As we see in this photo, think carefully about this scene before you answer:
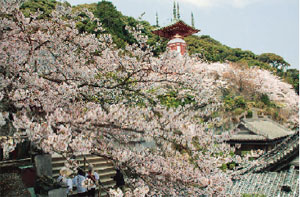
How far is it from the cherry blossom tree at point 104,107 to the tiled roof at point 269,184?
15.2 feet

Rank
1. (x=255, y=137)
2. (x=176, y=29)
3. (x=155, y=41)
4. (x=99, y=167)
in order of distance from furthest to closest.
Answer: (x=176, y=29) < (x=155, y=41) < (x=255, y=137) < (x=99, y=167)

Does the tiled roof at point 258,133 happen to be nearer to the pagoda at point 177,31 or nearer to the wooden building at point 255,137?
the wooden building at point 255,137

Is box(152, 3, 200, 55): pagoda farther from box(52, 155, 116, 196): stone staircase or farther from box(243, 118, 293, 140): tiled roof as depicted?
box(52, 155, 116, 196): stone staircase

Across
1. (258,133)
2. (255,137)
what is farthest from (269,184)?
(258,133)

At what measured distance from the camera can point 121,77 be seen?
6.00 metres

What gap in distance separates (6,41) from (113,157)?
3.19 meters

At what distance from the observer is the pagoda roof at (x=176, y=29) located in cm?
3292

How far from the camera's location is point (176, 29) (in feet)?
111

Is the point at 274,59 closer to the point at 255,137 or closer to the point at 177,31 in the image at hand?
the point at 177,31

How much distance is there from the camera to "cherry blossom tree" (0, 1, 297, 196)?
3.73m

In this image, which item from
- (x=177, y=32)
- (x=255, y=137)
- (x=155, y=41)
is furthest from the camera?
(x=177, y=32)

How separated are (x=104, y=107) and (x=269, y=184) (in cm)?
794

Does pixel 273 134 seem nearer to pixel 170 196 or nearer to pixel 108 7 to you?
pixel 170 196

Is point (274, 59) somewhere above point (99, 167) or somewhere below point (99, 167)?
above
